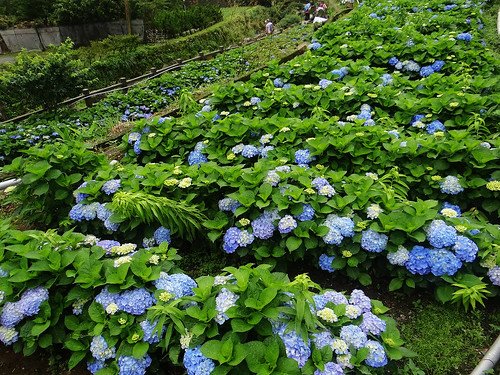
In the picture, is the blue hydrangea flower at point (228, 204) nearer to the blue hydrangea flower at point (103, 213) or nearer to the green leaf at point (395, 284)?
the blue hydrangea flower at point (103, 213)

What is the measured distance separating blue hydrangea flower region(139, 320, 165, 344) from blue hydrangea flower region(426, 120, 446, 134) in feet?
11.0

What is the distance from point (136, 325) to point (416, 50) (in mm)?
5778

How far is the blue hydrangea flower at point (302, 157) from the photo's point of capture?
361cm

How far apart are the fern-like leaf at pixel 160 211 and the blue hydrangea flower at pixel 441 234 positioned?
1697 millimetres

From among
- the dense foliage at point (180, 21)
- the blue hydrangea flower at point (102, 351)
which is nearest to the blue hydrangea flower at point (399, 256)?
the blue hydrangea flower at point (102, 351)

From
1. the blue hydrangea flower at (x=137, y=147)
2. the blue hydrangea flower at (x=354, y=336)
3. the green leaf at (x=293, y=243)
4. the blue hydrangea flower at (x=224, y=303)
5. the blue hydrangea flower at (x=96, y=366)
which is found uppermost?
the blue hydrangea flower at (x=224, y=303)

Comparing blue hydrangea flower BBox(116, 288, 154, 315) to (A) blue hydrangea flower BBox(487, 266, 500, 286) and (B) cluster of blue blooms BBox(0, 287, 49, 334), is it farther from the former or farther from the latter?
(A) blue hydrangea flower BBox(487, 266, 500, 286)

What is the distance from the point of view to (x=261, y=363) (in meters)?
1.80

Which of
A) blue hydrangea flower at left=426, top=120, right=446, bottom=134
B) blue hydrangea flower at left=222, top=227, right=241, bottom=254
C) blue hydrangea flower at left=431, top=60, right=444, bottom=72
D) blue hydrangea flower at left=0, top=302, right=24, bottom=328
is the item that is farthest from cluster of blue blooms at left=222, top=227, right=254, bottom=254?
blue hydrangea flower at left=431, top=60, right=444, bottom=72

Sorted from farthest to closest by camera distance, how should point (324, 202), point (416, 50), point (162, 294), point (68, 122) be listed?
point (68, 122) < point (416, 50) < point (324, 202) < point (162, 294)

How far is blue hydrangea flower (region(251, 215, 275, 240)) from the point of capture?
282cm

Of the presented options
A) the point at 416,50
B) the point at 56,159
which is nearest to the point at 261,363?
the point at 56,159

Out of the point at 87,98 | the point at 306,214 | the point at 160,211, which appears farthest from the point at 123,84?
the point at 306,214

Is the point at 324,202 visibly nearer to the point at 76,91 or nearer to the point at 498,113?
the point at 498,113
